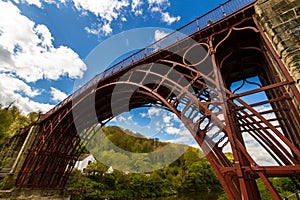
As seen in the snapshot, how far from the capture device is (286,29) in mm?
4453

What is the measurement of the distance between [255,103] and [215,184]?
128 feet

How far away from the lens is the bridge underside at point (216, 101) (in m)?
5.18

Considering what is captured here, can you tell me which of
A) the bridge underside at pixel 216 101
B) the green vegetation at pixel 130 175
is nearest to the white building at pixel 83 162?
the green vegetation at pixel 130 175

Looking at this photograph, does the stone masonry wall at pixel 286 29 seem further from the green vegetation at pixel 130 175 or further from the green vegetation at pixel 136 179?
the green vegetation at pixel 136 179

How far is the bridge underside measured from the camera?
17.0 ft

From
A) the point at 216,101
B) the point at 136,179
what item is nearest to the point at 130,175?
the point at 136,179

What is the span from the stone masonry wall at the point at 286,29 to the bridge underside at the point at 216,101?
47cm

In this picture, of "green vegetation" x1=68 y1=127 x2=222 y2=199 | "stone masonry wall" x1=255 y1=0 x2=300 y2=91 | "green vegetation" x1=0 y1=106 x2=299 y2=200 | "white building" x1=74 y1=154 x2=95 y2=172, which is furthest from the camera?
"white building" x1=74 y1=154 x2=95 y2=172

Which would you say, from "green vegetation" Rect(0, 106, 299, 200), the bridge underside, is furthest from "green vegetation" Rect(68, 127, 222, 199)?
the bridge underside

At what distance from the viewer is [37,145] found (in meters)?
16.5

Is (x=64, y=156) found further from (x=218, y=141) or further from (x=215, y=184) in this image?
(x=215, y=184)

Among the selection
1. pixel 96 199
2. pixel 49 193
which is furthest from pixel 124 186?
pixel 49 193

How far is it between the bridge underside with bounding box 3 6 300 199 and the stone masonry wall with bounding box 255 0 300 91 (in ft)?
1.55

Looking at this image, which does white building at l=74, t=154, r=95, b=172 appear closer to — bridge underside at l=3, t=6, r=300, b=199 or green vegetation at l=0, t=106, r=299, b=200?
green vegetation at l=0, t=106, r=299, b=200
